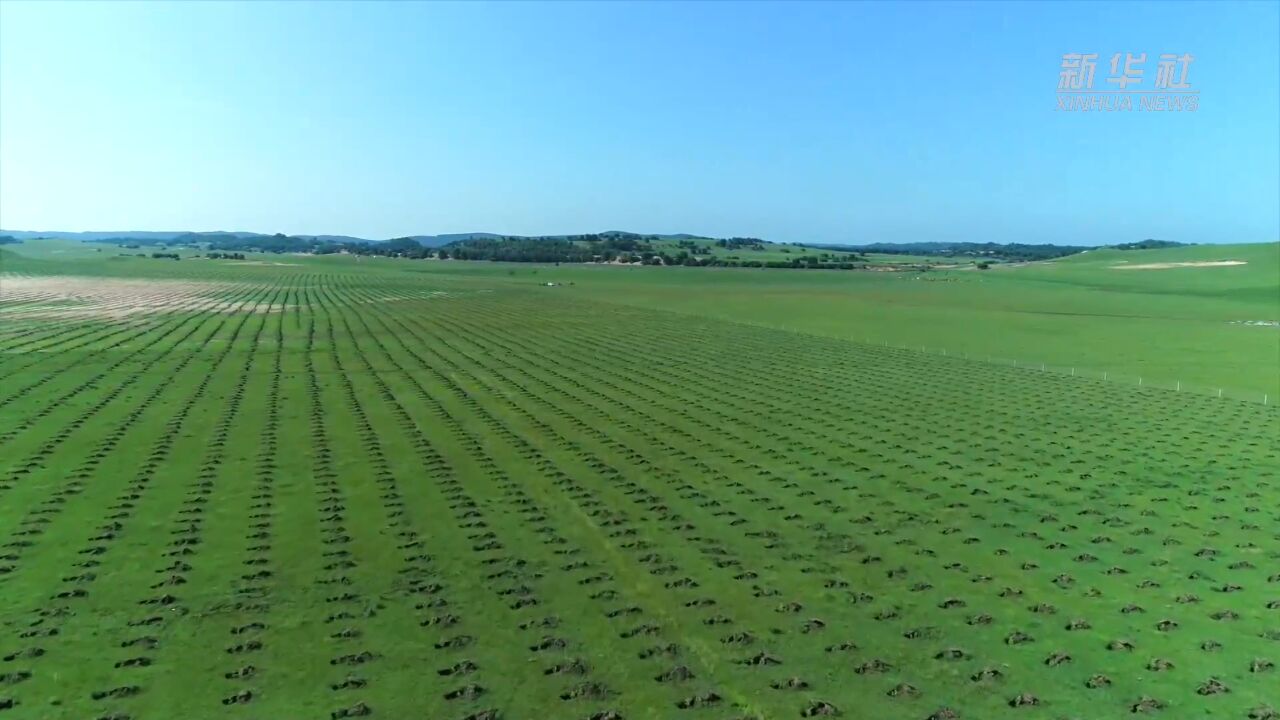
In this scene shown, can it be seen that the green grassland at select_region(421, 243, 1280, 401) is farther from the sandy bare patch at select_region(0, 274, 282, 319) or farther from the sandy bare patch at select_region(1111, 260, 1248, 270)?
Answer: the sandy bare patch at select_region(0, 274, 282, 319)

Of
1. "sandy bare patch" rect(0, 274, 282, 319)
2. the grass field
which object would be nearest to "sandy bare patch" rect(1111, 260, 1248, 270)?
the grass field

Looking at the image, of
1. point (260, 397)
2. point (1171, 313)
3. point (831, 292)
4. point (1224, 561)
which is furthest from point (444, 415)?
point (831, 292)

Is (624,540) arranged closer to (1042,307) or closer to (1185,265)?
(1042,307)

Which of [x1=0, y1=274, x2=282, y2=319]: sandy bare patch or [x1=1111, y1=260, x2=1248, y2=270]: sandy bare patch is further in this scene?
[x1=1111, y1=260, x2=1248, y2=270]: sandy bare patch

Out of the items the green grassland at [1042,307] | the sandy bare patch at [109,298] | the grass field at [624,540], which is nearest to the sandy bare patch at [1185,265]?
the green grassland at [1042,307]

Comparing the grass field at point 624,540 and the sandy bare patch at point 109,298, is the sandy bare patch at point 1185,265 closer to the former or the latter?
the grass field at point 624,540

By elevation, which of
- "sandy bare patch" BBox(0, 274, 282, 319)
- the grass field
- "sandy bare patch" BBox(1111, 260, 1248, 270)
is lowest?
the grass field

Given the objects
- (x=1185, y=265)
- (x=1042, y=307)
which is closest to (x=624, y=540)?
(x=1042, y=307)
